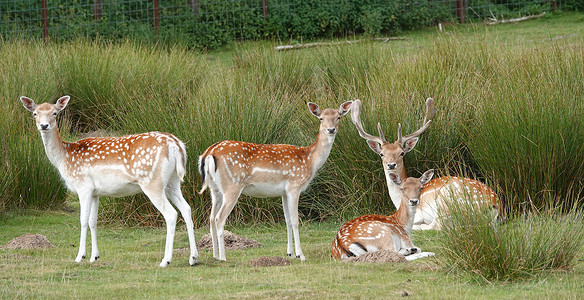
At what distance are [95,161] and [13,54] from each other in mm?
7470

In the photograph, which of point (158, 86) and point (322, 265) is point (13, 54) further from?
point (322, 265)

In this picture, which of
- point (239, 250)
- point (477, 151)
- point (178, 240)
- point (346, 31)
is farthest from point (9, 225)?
point (346, 31)

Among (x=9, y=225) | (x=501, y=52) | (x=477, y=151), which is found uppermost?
(x=501, y=52)

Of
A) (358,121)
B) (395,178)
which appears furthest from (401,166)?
(395,178)

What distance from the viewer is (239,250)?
8539 mm

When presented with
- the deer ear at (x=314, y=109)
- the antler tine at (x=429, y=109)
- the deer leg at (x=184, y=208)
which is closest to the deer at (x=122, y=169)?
the deer leg at (x=184, y=208)

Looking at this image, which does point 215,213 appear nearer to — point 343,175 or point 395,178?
point 395,178

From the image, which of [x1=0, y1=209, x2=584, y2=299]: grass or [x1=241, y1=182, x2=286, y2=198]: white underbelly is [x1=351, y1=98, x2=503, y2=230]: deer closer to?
[x1=0, y1=209, x2=584, y2=299]: grass

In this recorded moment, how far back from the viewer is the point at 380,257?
7.58 meters

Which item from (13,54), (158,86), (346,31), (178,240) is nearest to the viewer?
(178,240)

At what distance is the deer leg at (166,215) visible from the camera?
7527 mm

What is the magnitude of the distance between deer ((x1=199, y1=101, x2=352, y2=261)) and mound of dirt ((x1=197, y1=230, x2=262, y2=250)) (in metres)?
0.49

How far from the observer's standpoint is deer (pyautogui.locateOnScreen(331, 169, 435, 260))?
25.7 feet

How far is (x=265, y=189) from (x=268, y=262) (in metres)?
0.86
